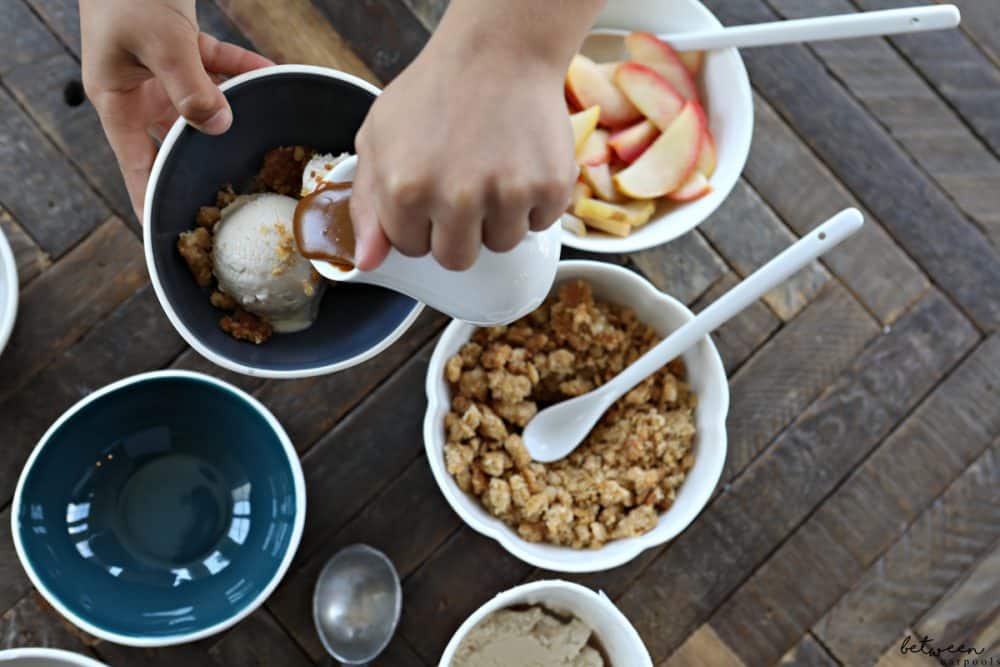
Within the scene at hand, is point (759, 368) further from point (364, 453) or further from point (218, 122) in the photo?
point (218, 122)

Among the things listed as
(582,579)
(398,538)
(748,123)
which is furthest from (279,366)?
(748,123)

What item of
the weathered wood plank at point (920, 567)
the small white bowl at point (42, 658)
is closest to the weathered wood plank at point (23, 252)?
the small white bowl at point (42, 658)

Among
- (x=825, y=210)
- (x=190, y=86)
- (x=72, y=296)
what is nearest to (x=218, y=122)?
(x=190, y=86)

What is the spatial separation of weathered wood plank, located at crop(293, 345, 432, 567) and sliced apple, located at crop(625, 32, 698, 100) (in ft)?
1.33

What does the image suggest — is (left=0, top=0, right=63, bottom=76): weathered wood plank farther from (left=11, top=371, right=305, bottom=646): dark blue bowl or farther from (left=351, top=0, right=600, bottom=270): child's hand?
(left=351, top=0, right=600, bottom=270): child's hand

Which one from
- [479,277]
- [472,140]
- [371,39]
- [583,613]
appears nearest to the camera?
[472,140]

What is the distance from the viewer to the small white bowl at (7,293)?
33.5 inches

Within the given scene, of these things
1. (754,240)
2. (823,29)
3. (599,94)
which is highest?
(823,29)

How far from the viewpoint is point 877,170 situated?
40.3 inches

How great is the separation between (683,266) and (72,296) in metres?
0.66

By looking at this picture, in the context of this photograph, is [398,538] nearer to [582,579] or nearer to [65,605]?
[582,579]

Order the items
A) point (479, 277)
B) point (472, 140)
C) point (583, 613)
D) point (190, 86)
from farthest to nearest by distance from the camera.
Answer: point (583, 613)
point (190, 86)
point (479, 277)
point (472, 140)

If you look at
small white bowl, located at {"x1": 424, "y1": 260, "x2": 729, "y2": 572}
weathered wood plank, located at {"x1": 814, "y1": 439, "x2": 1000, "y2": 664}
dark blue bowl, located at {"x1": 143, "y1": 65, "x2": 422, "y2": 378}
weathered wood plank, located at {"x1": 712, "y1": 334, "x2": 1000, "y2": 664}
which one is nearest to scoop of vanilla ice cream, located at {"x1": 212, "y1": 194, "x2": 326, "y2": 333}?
dark blue bowl, located at {"x1": 143, "y1": 65, "x2": 422, "y2": 378}

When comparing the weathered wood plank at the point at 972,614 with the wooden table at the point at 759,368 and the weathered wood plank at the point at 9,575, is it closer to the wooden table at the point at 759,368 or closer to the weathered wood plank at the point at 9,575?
the wooden table at the point at 759,368
